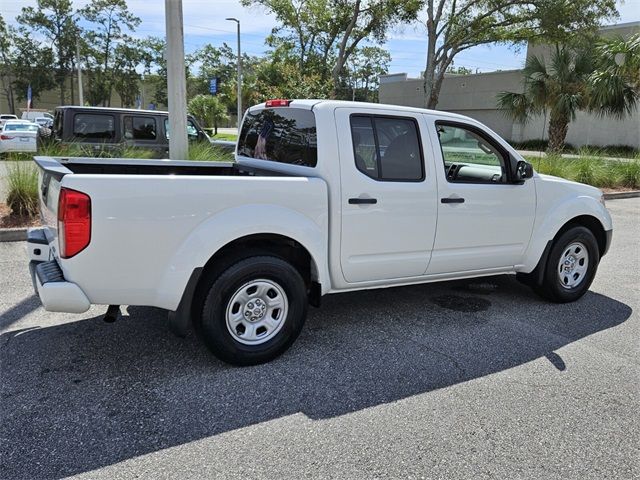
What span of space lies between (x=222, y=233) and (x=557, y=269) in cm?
345

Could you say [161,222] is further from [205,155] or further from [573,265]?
[205,155]

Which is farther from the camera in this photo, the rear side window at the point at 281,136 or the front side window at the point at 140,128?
the front side window at the point at 140,128

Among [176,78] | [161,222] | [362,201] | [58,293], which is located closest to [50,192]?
[58,293]

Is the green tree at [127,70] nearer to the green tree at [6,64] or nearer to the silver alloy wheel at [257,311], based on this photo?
the green tree at [6,64]

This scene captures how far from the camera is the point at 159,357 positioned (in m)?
3.83

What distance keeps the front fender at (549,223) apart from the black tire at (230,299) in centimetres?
243

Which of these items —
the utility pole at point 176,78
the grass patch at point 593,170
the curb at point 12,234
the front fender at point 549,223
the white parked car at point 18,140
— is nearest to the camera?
the front fender at point 549,223

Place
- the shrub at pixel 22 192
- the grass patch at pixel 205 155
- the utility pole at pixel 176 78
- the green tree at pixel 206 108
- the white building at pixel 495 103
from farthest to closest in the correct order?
the green tree at pixel 206 108 < the white building at pixel 495 103 < the grass patch at pixel 205 155 < the utility pole at pixel 176 78 < the shrub at pixel 22 192

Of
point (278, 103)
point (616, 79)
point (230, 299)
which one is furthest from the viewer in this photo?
point (616, 79)

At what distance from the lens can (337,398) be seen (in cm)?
339

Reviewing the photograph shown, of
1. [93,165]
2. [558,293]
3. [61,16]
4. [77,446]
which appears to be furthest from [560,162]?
[61,16]

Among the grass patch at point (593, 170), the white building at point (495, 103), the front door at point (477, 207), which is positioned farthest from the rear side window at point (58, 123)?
the white building at point (495, 103)

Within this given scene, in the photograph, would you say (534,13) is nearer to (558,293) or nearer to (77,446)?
(558,293)

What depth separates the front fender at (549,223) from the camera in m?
5.04
